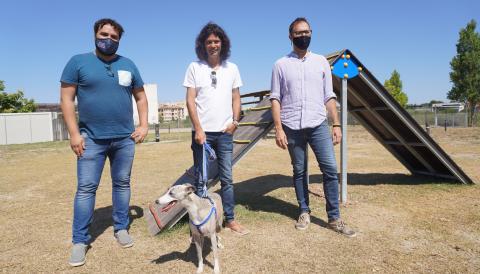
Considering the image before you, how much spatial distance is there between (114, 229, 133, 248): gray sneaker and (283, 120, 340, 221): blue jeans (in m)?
2.09

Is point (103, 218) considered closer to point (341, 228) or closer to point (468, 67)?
point (341, 228)

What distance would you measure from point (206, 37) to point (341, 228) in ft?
8.78

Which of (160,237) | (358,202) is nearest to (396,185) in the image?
(358,202)

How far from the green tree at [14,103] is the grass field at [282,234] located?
32451 mm

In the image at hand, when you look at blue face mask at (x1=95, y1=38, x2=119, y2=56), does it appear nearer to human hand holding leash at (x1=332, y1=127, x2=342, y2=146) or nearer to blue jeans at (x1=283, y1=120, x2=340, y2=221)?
blue jeans at (x1=283, y1=120, x2=340, y2=221)

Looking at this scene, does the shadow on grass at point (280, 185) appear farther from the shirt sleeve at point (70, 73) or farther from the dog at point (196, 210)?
the shirt sleeve at point (70, 73)

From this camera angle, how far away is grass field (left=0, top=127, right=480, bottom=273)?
3.35 meters

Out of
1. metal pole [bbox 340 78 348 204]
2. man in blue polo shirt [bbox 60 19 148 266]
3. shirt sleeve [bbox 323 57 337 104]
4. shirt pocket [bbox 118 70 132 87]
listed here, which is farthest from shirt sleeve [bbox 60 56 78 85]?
metal pole [bbox 340 78 348 204]

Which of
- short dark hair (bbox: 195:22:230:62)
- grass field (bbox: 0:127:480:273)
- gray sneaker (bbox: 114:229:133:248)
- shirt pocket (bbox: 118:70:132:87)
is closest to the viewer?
grass field (bbox: 0:127:480:273)

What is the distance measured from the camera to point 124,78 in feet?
12.1

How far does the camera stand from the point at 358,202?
5.49m

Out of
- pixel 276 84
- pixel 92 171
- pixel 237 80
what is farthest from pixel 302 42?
pixel 92 171

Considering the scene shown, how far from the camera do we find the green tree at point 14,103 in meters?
33.8

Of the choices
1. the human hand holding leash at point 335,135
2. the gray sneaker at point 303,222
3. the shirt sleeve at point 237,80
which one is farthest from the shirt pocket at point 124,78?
the gray sneaker at point 303,222
